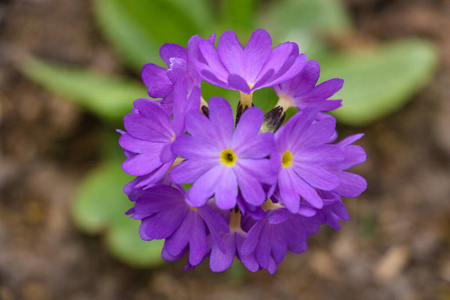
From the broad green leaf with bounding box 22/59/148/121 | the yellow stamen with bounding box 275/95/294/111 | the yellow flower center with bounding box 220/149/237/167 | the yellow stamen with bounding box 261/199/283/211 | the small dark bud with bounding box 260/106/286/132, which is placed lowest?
the broad green leaf with bounding box 22/59/148/121

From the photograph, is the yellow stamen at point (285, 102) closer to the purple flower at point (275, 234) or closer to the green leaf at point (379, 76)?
the purple flower at point (275, 234)


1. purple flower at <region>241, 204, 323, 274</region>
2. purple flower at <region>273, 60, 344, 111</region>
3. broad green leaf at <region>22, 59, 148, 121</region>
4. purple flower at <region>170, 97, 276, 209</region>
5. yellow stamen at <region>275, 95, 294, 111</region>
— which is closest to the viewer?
purple flower at <region>170, 97, 276, 209</region>

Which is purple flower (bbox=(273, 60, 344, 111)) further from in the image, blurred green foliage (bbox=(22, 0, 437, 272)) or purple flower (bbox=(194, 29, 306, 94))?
blurred green foliage (bbox=(22, 0, 437, 272))

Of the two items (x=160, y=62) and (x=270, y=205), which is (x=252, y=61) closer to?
(x=270, y=205)

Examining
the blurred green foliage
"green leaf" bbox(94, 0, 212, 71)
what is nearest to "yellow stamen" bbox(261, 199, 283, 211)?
the blurred green foliage

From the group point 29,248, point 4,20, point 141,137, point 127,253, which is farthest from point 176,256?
point 4,20

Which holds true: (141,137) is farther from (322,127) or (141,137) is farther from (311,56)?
(311,56)

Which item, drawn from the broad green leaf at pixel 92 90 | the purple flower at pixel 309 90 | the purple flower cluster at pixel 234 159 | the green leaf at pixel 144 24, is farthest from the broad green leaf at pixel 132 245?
the purple flower at pixel 309 90
